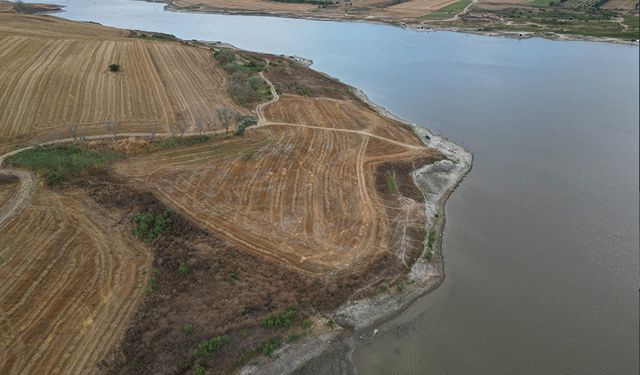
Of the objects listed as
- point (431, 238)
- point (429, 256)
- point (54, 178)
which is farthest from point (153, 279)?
point (431, 238)

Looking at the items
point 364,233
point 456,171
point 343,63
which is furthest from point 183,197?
point 343,63

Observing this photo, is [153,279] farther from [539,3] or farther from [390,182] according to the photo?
[539,3]

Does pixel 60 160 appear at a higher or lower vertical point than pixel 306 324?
higher

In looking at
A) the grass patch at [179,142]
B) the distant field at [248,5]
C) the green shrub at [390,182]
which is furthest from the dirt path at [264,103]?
the distant field at [248,5]

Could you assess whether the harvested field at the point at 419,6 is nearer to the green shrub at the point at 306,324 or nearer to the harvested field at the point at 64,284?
the harvested field at the point at 64,284

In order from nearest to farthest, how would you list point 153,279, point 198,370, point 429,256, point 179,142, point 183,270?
point 198,370
point 153,279
point 183,270
point 429,256
point 179,142

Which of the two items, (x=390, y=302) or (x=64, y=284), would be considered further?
(x=390, y=302)

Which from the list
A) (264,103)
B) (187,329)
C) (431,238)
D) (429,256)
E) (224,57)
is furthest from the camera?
(224,57)

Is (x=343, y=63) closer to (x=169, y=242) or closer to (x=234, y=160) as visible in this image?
(x=234, y=160)
